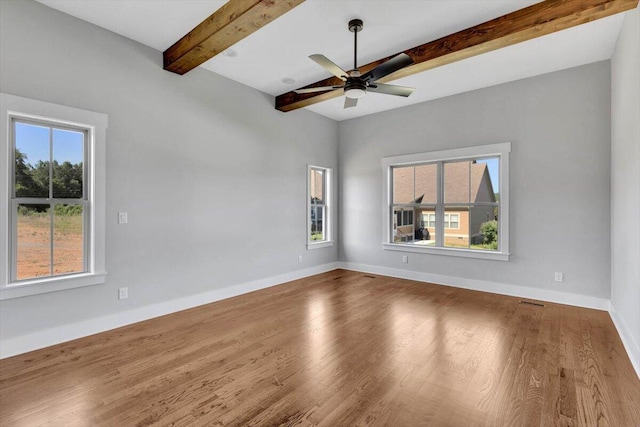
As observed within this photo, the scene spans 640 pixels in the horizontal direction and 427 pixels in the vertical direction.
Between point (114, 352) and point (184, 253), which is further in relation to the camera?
point (184, 253)

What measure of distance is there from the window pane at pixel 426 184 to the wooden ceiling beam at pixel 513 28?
7.00ft

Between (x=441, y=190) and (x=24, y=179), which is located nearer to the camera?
(x=24, y=179)

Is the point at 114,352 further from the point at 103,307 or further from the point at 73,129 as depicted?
the point at 73,129

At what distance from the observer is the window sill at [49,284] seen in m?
2.81

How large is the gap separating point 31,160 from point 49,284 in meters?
1.22

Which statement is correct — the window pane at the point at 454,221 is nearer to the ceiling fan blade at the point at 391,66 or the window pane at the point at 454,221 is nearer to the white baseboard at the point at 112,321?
the ceiling fan blade at the point at 391,66

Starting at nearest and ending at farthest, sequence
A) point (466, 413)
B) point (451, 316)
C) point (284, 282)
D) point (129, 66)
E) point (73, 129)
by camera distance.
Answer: point (466, 413) < point (73, 129) < point (129, 66) < point (451, 316) < point (284, 282)

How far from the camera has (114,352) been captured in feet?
9.46

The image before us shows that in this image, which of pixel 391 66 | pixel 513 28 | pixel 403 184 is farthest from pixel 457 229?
pixel 391 66

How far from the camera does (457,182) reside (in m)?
5.34

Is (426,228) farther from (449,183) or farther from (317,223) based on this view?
(317,223)

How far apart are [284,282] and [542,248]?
405 cm

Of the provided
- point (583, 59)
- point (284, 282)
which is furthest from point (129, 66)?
point (583, 59)

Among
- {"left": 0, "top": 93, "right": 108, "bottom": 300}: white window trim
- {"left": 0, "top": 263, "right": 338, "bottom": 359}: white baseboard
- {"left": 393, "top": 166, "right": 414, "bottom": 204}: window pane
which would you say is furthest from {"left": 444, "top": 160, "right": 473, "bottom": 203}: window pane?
{"left": 0, "top": 93, "right": 108, "bottom": 300}: white window trim
